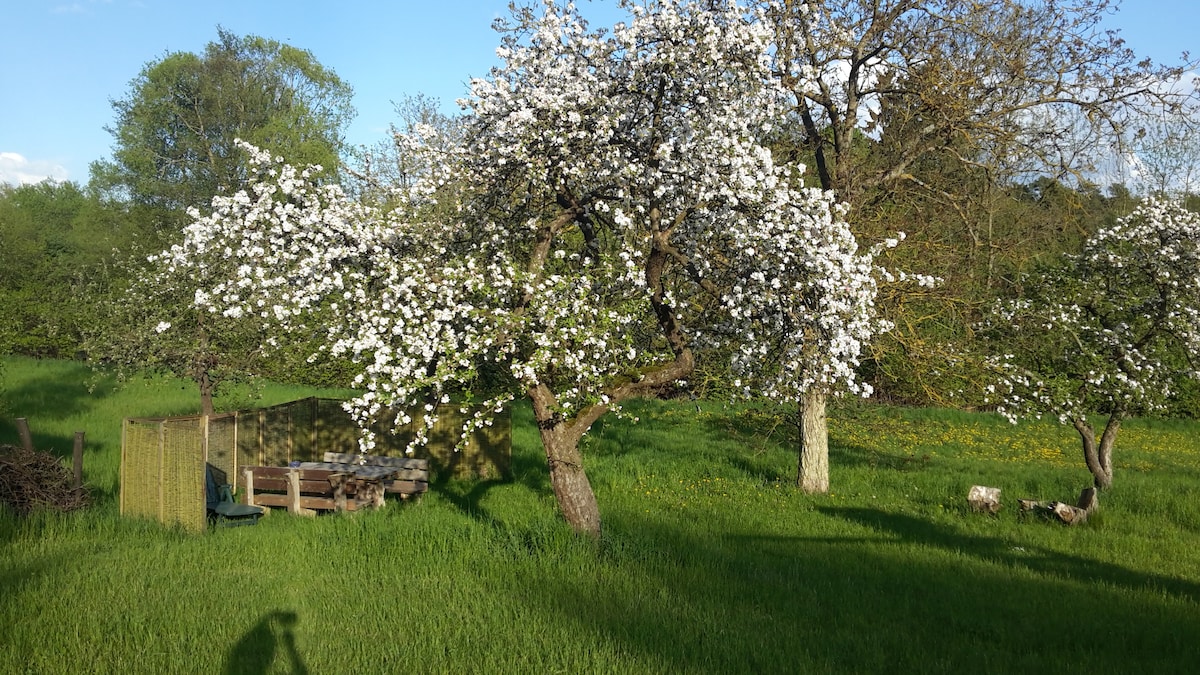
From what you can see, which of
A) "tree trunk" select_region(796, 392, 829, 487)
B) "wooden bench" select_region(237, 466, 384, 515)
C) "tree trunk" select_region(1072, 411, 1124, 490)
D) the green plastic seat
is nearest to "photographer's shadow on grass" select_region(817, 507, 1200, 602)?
"tree trunk" select_region(796, 392, 829, 487)

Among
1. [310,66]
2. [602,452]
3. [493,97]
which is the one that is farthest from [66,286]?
[493,97]

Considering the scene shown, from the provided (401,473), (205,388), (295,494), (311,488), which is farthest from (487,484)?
(205,388)

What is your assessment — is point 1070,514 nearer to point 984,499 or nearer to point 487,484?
point 984,499

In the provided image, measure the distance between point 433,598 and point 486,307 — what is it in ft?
11.3

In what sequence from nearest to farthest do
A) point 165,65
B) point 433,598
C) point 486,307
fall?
1. point 433,598
2. point 486,307
3. point 165,65

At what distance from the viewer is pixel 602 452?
72.6ft

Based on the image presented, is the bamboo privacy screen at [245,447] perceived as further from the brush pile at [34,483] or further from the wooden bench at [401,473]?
the wooden bench at [401,473]

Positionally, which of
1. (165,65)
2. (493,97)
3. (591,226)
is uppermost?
(165,65)

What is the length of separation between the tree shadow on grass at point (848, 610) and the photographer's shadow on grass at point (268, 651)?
2.35 meters

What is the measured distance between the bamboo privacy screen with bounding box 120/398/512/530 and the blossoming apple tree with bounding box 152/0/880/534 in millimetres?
2426

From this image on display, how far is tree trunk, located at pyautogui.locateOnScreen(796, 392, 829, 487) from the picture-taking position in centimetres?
1697

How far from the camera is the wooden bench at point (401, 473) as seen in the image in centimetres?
1579

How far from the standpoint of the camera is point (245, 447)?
56.3 feet

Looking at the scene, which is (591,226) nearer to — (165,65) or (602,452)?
(602,452)
